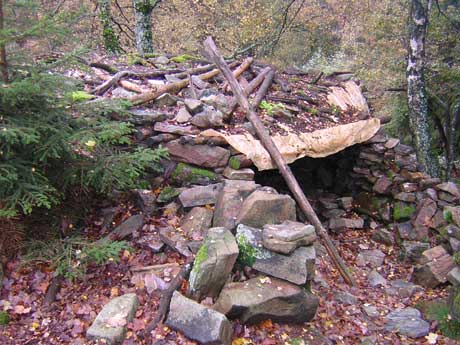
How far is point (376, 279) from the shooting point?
5996 mm

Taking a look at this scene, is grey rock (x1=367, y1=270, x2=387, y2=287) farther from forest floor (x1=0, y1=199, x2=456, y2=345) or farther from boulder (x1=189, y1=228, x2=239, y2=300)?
boulder (x1=189, y1=228, x2=239, y2=300)

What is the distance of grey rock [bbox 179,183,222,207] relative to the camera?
490 cm

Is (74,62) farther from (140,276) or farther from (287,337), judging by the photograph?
(287,337)

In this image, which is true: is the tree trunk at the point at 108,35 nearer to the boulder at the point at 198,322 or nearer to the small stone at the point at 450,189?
the small stone at the point at 450,189

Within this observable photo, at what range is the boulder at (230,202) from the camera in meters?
4.47

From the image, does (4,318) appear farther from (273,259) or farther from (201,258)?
(273,259)

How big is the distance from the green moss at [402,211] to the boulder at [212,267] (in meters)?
4.72

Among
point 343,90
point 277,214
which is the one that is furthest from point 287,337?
point 343,90

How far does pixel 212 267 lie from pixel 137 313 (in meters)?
0.81

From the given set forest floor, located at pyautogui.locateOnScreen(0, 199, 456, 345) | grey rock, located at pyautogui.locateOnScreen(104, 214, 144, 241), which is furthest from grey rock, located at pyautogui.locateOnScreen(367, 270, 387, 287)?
grey rock, located at pyautogui.locateOnScreen(104, 214, 144, 241)

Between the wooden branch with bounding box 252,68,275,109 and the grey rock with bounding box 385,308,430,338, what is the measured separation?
3.70m

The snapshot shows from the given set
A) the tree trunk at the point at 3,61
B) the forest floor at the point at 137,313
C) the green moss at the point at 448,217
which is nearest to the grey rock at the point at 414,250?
the green moss at the point at 448,217

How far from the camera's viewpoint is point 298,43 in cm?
2088

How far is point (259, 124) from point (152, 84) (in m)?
2.06
